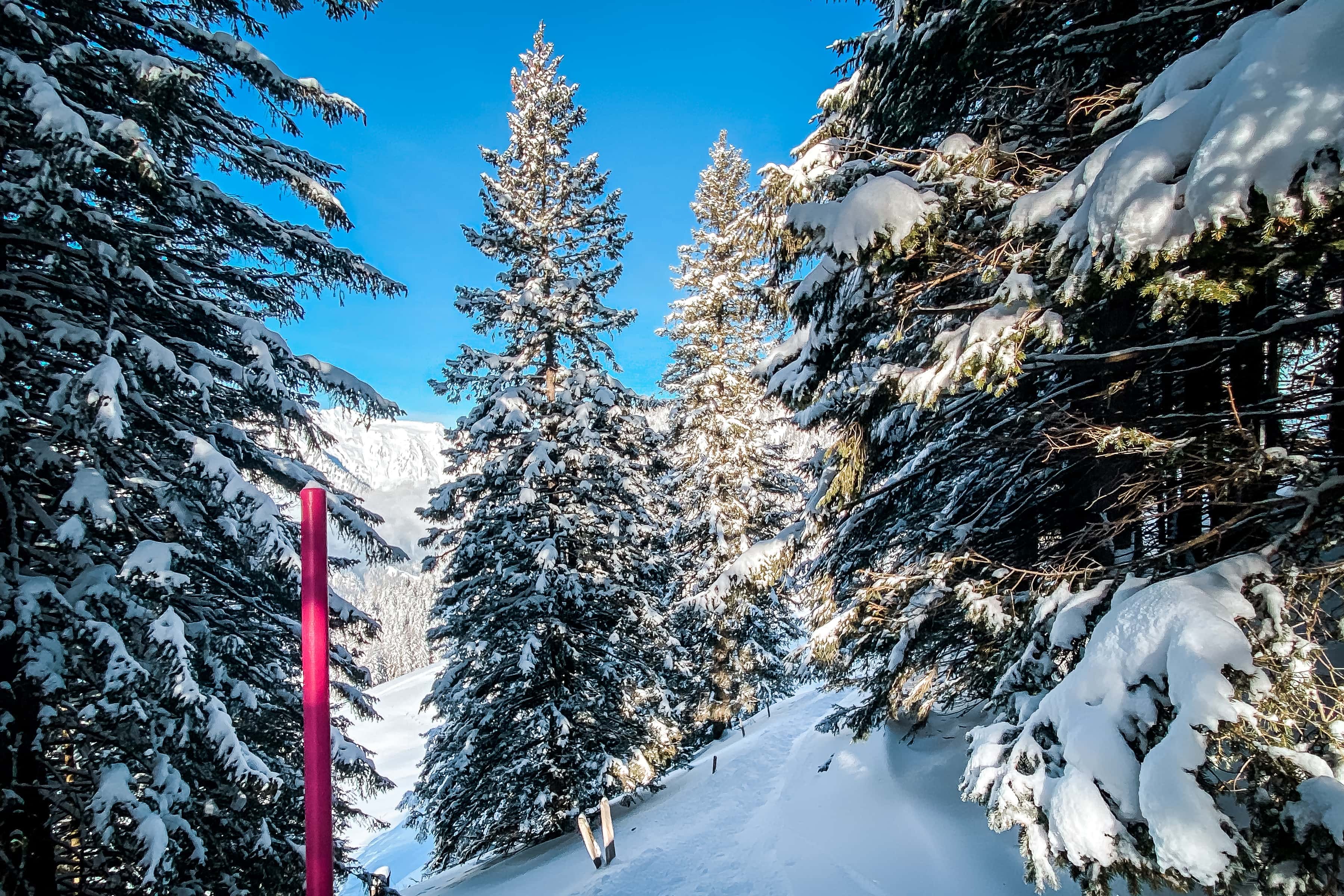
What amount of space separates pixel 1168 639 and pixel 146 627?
21.8 feet

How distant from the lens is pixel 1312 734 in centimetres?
268

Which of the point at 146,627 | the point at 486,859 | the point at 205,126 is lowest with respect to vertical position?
the point at 486,859

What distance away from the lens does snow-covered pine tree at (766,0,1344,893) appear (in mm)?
2217

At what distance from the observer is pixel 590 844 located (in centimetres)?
914

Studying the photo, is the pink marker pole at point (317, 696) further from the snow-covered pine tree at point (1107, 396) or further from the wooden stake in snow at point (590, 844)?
the wooden stake in snow at point (590, 844)

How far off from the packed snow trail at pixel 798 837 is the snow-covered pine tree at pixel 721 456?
9.79 feet

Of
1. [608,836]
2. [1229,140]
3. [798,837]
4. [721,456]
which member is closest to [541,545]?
[608,836]

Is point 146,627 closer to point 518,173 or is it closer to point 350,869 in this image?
point 350,869

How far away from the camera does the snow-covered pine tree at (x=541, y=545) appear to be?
10.5 m

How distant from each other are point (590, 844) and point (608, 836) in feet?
1.03

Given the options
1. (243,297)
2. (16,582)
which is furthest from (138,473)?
(243,297)

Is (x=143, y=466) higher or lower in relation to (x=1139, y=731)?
higher

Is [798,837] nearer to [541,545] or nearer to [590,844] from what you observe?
[590,844]

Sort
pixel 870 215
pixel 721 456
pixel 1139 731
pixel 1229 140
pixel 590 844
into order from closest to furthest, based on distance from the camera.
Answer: pixel 1229 140 < pixel 1139 731 < pixel 870 215 < pixel 590 844 < pixel 721 456
